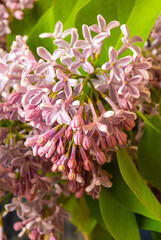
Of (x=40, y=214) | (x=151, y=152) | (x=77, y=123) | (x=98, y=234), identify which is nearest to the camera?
(x=77, y=123)

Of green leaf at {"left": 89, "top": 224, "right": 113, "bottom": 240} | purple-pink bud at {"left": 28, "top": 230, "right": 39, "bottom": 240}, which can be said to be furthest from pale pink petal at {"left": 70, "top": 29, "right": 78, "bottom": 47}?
green leaf at {"left": 89, "top": 224, "right": 113, "bottom": 240}

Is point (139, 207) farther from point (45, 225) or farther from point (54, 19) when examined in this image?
point (54, 19)

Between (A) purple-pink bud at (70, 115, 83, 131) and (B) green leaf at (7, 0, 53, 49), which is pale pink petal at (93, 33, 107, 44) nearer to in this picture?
(A) purple-pink bud at (70, 115, 83, 131)

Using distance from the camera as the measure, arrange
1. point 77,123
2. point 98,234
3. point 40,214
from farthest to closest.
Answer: point 98,234 → point 40,214 → point 77,123

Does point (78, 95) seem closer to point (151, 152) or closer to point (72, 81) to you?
point (72, 81)

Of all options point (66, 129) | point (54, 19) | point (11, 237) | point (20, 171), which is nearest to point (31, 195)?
point (20, 171)

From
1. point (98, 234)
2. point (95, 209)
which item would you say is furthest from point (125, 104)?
point (98, 234)

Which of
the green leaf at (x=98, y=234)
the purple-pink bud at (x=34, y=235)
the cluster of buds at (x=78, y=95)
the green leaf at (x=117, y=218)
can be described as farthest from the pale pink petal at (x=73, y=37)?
the green leaf at (x=98, y=234)
